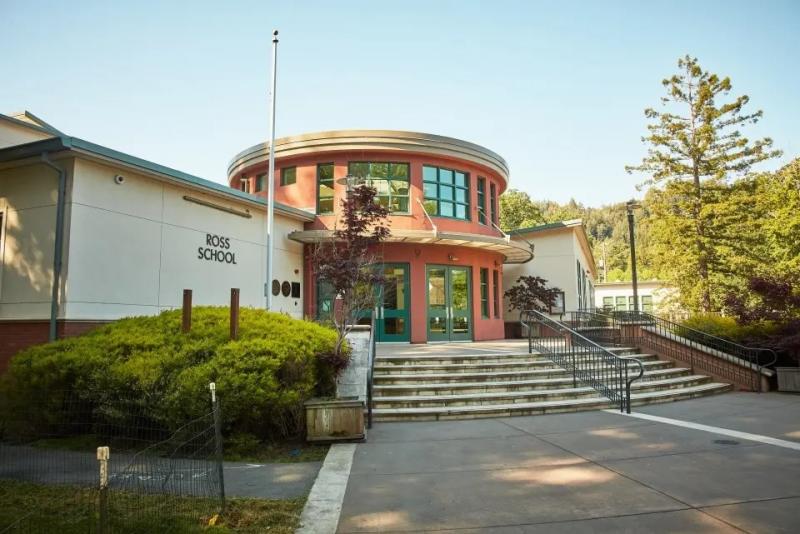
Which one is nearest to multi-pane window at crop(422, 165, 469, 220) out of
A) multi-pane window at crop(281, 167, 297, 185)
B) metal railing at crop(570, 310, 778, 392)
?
multi-pane window at crop(281, 167, 297, 185)

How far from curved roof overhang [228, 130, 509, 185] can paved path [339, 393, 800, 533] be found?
1051 cm

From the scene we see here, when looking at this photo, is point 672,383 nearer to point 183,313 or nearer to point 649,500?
point 649,500

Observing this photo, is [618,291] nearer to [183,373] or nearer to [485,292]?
[485,292]

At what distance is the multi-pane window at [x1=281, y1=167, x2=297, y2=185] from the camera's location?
695 inches

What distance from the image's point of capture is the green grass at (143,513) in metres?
4.24

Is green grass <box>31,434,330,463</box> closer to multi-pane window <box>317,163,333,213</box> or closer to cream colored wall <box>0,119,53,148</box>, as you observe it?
cream colored wall <box>0,119,53,148</box>

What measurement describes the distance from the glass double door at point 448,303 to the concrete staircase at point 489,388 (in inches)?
190

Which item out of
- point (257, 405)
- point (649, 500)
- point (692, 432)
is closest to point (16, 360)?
point (257, 405)

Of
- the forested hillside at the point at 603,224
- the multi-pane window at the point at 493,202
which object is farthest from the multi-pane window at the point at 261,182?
the forested hillside at the point at 603,224

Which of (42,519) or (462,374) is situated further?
(462,374)

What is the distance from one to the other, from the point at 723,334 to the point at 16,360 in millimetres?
16072

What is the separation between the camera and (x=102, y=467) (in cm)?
293

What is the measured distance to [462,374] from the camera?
1074 cm

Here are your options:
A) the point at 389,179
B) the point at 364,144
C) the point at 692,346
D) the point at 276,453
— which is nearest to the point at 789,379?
the point at 692,346
